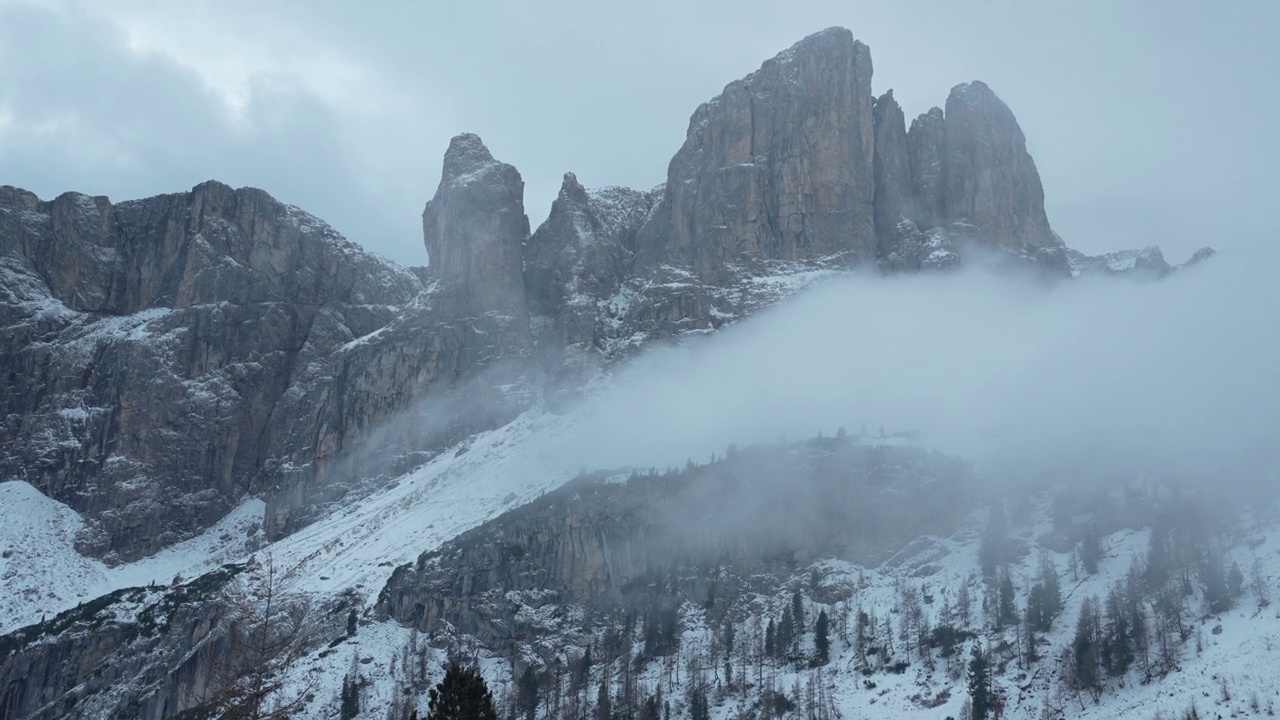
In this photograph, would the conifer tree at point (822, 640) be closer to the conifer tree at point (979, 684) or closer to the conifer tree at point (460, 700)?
the conifer tree at point (979, 684)

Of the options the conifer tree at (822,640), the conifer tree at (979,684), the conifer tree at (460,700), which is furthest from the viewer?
the conifer tree at (822,640)

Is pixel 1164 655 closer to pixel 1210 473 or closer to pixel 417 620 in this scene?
pixel 1210 473

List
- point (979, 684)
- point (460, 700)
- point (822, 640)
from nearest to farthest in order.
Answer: point (460, 700)
point (979, 684)
point (822, 640)

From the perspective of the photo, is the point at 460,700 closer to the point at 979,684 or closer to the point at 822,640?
the point at 979,684

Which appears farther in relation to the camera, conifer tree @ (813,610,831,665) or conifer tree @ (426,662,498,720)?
conifer tree @ (813,610,831,665)

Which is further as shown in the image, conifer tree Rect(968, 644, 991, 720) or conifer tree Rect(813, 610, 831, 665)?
conifer tree Rect(813, 610, 831, 665)

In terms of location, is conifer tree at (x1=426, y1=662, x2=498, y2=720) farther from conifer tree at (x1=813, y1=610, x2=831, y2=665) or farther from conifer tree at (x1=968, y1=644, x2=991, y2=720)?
conifer tree at (x1=813, y1=610, x2=831, y2=665)

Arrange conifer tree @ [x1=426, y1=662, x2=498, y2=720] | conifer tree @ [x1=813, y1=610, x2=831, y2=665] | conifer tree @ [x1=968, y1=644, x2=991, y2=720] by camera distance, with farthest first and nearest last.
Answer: conifer tree @ [x1=813, y1=610, x2=831, y2=665]
conifer tree @ [x1=968, y1=644, x2=991, y2=720]
conifer tree @ [x1=426, y1=662, x2=498, y2=720]

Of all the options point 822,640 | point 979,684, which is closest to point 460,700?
point 979,684

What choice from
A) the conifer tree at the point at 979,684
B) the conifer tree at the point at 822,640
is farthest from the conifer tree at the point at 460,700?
the conifer tree at the point at 822,640

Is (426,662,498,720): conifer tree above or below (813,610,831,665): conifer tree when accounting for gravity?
above

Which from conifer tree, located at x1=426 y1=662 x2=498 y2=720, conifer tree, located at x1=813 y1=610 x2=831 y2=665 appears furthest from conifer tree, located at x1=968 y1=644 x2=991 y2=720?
conifer tree, located at x1=426 y1=662 x2=498 y2=720

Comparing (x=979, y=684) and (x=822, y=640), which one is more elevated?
(x=979, y=684)

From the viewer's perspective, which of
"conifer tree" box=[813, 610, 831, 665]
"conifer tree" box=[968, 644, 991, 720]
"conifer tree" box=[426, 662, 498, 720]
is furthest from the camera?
"conifer tree" box=[813, 610, 831, 665]
